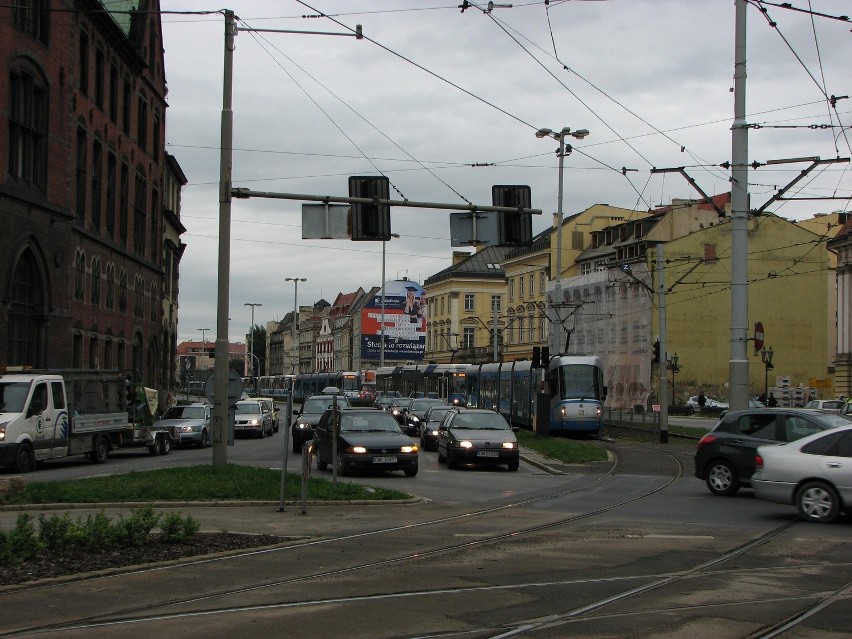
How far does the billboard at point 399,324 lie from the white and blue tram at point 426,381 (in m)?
24.5

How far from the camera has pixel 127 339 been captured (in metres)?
51.7

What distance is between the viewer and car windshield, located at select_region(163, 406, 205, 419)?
131 ft

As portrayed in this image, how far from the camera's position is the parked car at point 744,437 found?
18578mm

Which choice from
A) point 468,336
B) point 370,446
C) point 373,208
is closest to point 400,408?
point 370,446

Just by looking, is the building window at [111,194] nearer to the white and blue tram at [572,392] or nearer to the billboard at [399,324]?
the white and blue tram at [572,392]

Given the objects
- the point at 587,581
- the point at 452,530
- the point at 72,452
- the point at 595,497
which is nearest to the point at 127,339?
the point at 72,452

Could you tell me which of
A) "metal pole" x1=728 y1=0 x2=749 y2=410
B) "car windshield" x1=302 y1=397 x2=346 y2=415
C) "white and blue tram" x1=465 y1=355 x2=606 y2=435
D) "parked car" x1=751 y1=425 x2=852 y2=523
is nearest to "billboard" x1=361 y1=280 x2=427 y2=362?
"white and blue tram" x1=465 y1=355 x2=606 y2=435

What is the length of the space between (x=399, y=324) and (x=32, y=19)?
68.8 metres

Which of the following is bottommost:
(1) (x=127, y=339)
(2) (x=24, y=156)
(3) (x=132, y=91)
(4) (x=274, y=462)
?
(4) (x=274, y=462)

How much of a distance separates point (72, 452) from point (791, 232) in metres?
57.0

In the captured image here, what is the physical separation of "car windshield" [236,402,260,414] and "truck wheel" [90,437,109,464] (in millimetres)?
15217

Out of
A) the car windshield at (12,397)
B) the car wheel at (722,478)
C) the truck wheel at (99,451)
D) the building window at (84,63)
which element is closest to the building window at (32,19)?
the building window at (84,63)

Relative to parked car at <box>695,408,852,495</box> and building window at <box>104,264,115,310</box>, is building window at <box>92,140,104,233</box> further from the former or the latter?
parked car at <box>695,408,852,495</box>

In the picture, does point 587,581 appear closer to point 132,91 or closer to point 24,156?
point 24,156
